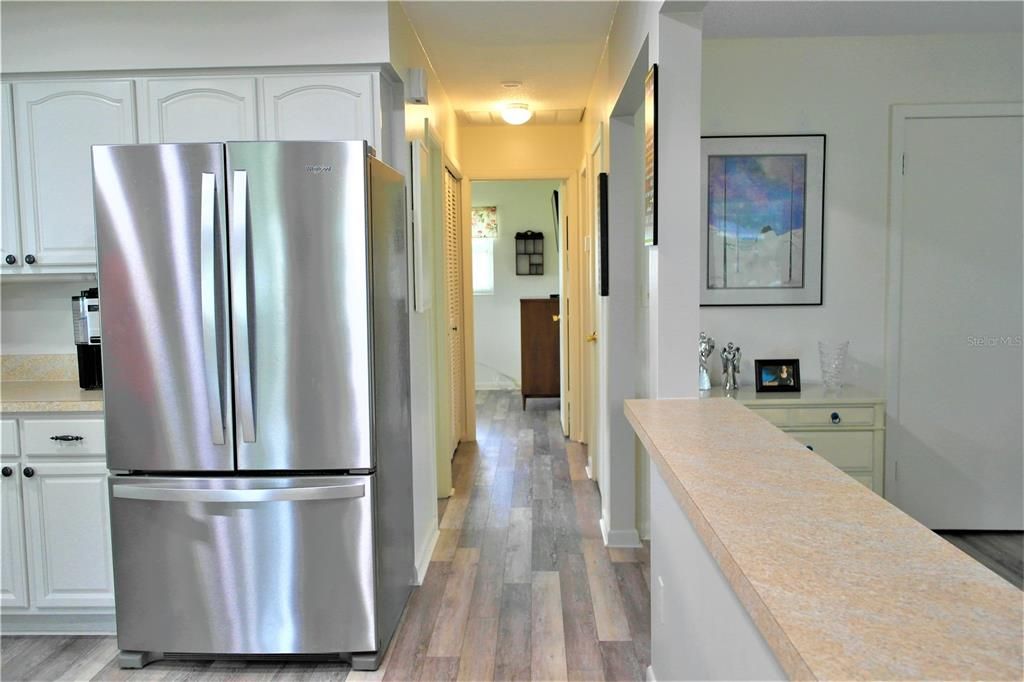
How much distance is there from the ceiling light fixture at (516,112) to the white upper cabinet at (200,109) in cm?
214

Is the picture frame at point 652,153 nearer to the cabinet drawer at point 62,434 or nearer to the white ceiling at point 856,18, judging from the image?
the white ceiling at point 856,18

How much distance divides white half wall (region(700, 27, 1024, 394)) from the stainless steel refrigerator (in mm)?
1888

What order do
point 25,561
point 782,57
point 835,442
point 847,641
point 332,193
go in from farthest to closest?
point 782,57 → point 835,442 → point 25,561 → point 332,193 → point 847,641

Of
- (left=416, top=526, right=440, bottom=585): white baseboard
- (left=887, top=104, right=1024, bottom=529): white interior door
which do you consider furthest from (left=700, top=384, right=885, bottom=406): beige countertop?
(left=416, top=526, right=440, bottom=585): white baseboard

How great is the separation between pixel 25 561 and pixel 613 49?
3.11 m

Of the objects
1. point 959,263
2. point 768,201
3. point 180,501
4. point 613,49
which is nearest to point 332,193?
point 180,501

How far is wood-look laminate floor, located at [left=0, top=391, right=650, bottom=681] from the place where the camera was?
243 cm

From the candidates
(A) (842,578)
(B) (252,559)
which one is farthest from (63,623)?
(A) (842,578)

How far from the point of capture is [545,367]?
23.1 feet

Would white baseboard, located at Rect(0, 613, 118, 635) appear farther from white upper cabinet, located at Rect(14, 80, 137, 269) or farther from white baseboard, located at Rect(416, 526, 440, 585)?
white upper cabinet, located at Rect(14, 80, 137, 269)

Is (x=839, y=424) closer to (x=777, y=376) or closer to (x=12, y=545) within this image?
(x=777, y=376)

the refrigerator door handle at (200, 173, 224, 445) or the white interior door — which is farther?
the white interior door

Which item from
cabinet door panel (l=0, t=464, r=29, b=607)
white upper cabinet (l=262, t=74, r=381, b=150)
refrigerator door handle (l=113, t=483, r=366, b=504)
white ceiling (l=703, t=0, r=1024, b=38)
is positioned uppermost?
white ceiling (l=703, t=0, r=1024, b=38)

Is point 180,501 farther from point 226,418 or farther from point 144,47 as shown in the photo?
point 144,47
